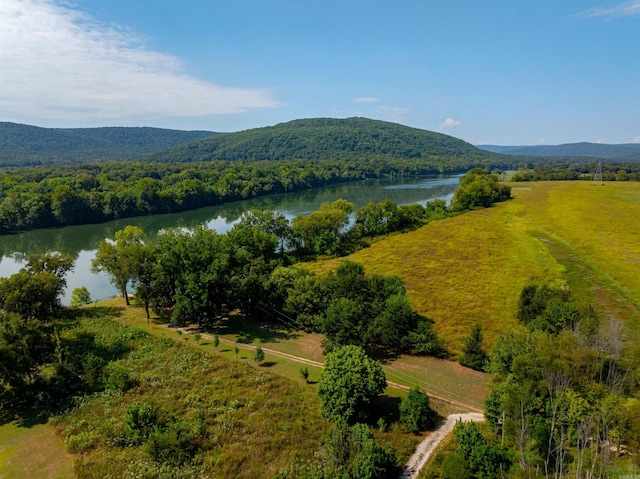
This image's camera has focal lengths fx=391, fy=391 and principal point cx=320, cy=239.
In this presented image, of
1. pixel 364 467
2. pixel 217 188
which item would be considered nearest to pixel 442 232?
pixel 364 467

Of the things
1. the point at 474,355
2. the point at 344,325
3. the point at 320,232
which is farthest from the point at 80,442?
the point at 320,232

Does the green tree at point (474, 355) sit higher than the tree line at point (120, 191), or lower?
lower

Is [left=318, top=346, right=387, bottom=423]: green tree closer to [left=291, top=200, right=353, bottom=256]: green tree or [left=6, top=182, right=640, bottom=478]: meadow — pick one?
[left=6, top=182, right=640, bottom=478]: meadow

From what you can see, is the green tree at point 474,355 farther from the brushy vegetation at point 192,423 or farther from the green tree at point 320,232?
the green tree at point 320,232

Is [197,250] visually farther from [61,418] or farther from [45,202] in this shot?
[45,202]

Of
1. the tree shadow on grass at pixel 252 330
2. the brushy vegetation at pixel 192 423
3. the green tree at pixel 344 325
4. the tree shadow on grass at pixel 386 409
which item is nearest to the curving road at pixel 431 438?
the tree shadow on grass at pixel 386 409

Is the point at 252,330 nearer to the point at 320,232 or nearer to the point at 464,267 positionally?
the point at 320,232
